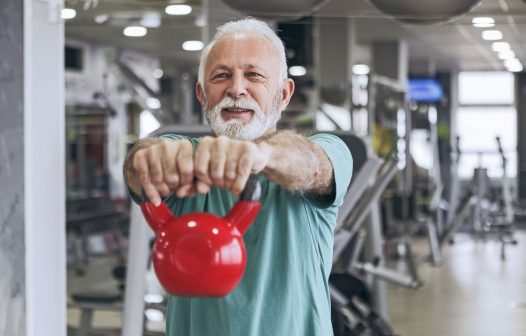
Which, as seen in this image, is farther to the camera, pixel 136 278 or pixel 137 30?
pixel 137 30

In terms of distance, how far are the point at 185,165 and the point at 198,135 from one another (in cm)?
237

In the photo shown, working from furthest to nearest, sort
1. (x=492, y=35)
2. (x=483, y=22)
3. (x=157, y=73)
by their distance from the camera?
(x=157, y=73) < (x=492, y=35) < (x=483, y=22)

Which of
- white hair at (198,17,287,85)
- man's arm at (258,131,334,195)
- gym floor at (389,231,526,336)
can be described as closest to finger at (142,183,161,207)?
man's arm at (258,131,334,195)

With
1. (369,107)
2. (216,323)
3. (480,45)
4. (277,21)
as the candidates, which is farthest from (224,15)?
(369,107)

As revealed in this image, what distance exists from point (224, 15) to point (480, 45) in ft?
3.15

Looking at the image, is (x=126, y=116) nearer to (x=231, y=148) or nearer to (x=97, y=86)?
(x=97, y=86)

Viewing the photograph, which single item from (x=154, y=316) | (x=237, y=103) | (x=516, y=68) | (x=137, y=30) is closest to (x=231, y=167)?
(x=237, y=103)

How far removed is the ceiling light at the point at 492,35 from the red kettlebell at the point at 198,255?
2041mm

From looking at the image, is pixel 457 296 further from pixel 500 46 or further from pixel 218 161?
pixel 218 161

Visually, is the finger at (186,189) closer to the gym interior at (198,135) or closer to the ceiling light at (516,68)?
the gym interior at (198,135)

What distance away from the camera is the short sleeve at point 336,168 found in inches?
49.5

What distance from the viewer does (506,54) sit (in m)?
3.06

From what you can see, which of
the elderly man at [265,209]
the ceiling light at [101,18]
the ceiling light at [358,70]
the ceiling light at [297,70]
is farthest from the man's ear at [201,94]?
the ceiling light at [358,70]

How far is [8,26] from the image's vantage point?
273 cm
